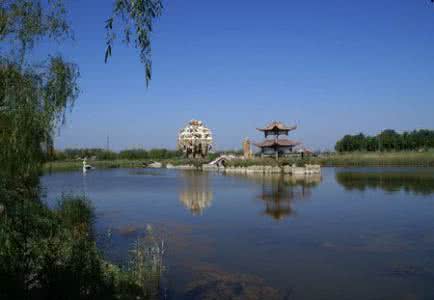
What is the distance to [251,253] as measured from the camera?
1227cm

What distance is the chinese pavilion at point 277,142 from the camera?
62312 mm

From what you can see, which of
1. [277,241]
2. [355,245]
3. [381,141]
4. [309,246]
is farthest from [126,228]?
[381,141]

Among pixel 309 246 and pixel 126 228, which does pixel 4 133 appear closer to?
pixel 126 228

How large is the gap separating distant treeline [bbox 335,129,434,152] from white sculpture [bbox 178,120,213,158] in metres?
33.7

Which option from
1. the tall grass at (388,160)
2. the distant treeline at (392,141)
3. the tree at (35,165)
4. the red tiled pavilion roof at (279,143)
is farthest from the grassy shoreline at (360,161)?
the tree at (35,165)

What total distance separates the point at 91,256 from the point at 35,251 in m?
0.97

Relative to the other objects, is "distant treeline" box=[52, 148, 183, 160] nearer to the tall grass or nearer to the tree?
the tall grass

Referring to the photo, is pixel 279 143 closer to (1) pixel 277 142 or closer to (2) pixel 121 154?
(1) pixel 277 142

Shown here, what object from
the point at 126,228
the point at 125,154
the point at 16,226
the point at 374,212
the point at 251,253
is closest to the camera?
the point at 16,226

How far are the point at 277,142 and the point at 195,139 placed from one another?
46.9 meters

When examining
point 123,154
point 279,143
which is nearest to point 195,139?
point 123,154

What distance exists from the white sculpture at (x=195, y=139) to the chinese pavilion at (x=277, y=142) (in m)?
44.2

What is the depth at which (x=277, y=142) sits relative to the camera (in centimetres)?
6259

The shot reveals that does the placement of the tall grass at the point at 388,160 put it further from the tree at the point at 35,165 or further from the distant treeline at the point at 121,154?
the tree at the point at 35,165
